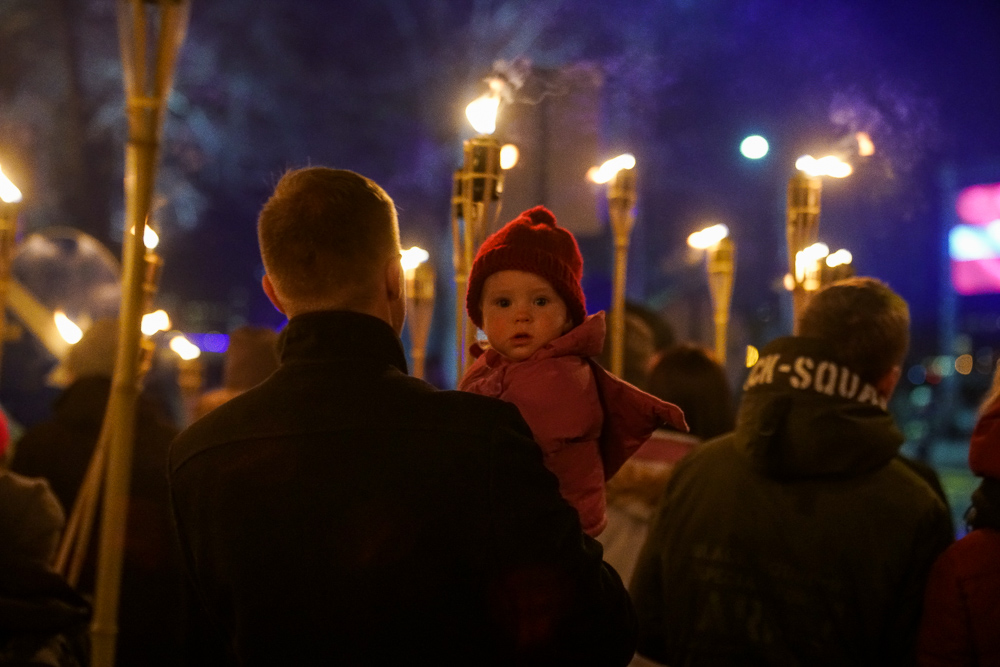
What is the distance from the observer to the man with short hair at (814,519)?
178 centimetres

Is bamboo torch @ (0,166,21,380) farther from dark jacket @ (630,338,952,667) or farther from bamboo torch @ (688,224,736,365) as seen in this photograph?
bamboo torch @ (688,224,736,365)

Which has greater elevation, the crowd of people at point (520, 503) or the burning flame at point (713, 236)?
the burning flame at point (713, 236)

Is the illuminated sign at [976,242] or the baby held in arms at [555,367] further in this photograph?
the illuminated sign at [976,242]

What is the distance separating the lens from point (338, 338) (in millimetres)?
1231

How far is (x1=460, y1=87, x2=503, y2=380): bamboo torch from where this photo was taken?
180cm

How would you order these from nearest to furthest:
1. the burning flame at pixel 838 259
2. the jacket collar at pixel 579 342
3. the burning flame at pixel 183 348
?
the jacket collar at pixel 579 342
the burning flame at pixel 838 259
the burning flame at pixel 183 348

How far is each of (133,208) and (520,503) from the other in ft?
2.08

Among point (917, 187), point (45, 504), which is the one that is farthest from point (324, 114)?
point (45, 504)

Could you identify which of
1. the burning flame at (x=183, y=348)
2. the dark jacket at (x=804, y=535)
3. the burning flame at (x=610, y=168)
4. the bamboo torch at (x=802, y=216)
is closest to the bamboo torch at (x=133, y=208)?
the dark jacket at (x=804, y=535)

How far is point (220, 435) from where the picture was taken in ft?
3.99

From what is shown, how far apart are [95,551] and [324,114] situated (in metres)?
10.1

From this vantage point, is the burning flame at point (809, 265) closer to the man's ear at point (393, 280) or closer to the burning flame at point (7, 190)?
the man's ear at point (393, 280)

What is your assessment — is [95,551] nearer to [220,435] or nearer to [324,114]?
[220,435]

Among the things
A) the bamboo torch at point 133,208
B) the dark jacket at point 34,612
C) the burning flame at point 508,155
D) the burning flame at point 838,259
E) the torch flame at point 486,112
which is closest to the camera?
the bamboo torch at point 133,208
